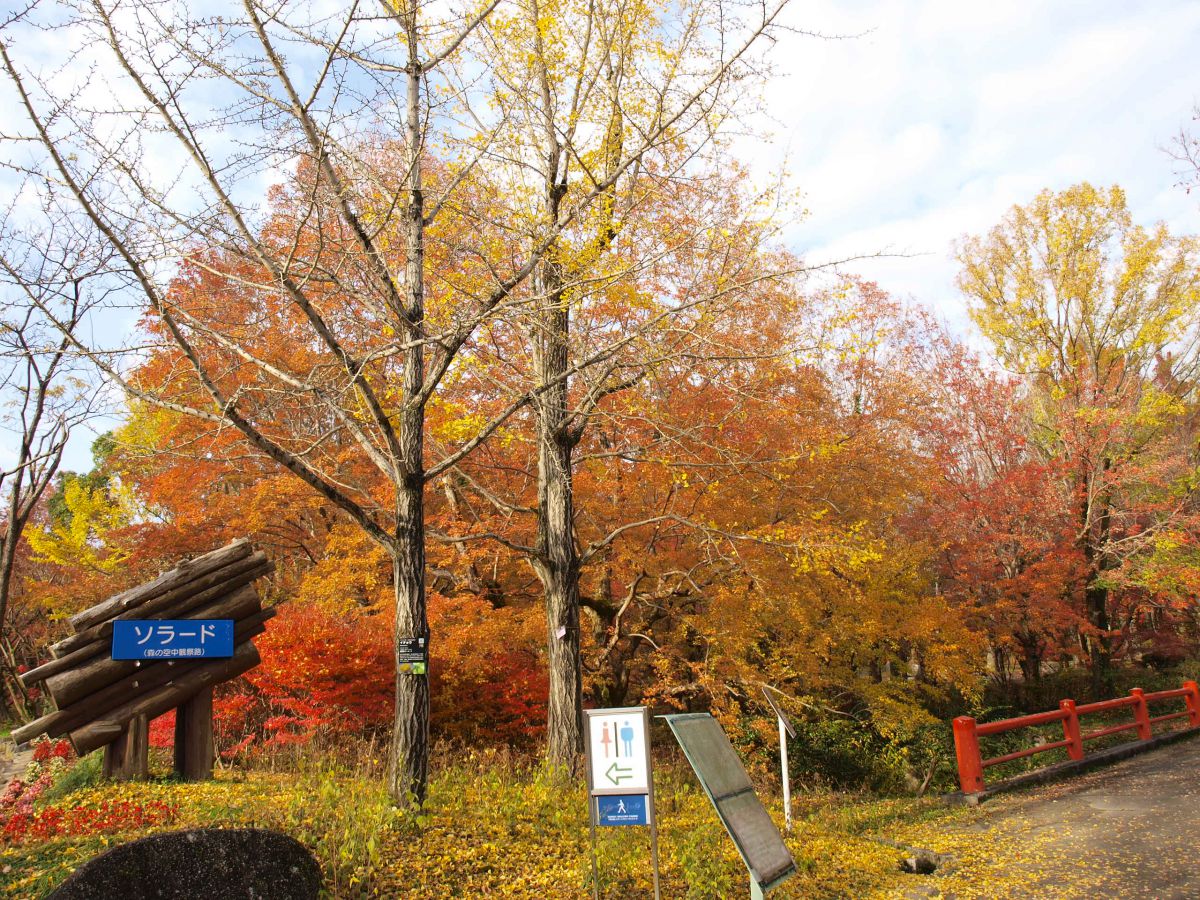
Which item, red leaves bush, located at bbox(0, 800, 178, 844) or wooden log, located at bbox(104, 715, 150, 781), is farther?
wooden log, located at bbox(104, 715, 150, 781)

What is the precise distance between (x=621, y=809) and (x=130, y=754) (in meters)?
6.50

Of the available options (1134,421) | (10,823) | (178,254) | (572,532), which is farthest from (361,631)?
(1134,421)

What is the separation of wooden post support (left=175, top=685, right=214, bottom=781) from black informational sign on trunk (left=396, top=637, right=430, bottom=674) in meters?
3.33

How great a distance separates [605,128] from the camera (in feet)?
31.8

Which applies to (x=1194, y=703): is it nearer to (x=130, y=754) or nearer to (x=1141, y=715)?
(x=1141, y=715)

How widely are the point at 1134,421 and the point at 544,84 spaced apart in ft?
60.4

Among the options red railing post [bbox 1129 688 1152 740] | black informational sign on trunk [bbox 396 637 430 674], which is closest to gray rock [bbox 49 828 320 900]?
black informational sign on trunk [bbox 396 637 430 674]

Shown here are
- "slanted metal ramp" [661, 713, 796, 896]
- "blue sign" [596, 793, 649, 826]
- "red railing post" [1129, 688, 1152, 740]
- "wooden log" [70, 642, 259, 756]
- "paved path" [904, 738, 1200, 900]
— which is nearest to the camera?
"slanted metal ramp" [661, 713, 796, 896]

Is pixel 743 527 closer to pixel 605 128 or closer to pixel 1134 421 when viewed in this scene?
pixel 605 128

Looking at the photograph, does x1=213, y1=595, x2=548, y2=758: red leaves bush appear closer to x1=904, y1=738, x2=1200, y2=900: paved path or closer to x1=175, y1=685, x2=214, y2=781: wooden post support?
x1=175, y1=685, x2=214, y2=781: wooden post support

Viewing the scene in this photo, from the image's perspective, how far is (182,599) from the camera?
29.8ft

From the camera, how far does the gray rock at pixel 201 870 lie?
14.1 ft

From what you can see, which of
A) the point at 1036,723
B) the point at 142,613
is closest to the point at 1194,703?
the point at 1036,723

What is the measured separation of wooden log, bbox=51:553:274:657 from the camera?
8.46m
